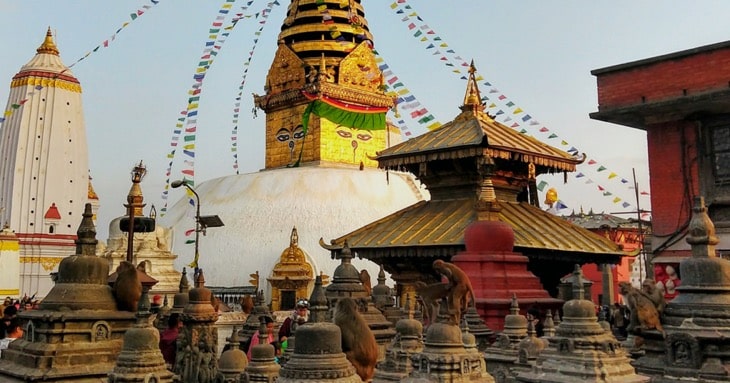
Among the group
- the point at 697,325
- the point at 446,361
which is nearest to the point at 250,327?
the point at 446,361

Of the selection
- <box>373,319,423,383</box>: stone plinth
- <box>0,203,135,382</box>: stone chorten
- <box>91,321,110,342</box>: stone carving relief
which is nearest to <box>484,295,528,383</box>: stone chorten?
<box>373,319,423,383</box>: stone plinth

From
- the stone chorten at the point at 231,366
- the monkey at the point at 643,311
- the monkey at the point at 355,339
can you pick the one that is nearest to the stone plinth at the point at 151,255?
the stone chorten at the point at 231,366

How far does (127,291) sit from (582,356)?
360 centimetres

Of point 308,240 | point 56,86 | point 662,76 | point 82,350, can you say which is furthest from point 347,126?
point 82,350

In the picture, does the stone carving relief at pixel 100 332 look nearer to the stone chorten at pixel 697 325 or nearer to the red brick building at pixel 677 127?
the stone chorten at pixel 697 325

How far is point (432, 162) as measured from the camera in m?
12.7

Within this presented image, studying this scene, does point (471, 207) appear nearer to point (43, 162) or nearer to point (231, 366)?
point (231, 366)

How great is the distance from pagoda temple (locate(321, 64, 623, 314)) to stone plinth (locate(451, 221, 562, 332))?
0.45 m

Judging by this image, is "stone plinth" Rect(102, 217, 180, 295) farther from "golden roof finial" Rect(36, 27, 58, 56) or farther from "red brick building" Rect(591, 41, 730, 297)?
"red brick building" Rect(591, 41, 730, 297)

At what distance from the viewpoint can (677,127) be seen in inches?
429

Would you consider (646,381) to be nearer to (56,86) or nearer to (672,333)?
(672,333)

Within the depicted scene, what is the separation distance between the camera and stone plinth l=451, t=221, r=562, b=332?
9.36m

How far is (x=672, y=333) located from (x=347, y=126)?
23216 mm

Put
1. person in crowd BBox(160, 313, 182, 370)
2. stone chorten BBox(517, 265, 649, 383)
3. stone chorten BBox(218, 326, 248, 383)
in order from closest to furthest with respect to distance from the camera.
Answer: stone chorten BBox(517, 265, 649, 383) < stone chorten BBox(218, 326, 248, 383) < person in crowd BBox(160, 313, 182, 370)
